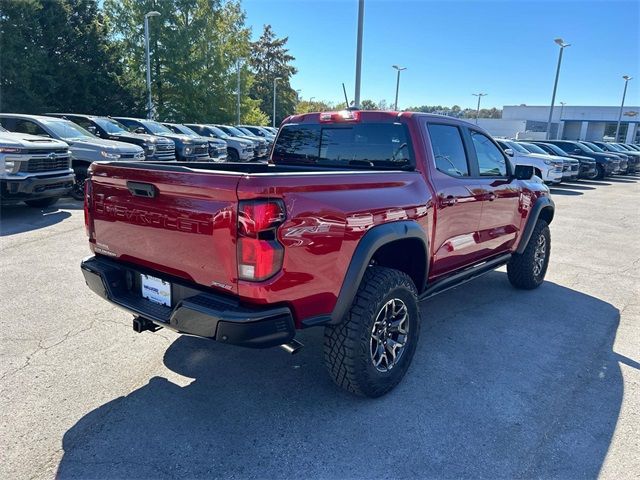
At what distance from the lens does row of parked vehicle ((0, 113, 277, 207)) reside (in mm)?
8023

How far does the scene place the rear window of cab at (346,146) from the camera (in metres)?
3.72

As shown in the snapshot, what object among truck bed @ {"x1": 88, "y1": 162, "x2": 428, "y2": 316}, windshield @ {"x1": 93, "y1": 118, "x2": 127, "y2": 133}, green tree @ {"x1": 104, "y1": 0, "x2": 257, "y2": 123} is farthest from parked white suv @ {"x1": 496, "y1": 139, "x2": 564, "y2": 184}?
green tree @ {"x1": 104, "y1": 0, "x2": 257, "y2": 123}

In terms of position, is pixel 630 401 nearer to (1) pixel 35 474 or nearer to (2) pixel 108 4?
(1) pixel 35 474

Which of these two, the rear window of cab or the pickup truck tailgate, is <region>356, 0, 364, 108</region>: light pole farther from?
the pickup truck tailgate

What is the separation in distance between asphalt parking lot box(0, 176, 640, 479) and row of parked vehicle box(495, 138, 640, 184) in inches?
439

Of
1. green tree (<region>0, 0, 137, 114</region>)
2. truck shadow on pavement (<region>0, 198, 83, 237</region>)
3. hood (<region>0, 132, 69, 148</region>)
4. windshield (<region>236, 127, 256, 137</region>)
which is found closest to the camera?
truck shadow on pavement (<region>0, 198, 83, 237</region>)

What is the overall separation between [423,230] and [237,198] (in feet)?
5.30

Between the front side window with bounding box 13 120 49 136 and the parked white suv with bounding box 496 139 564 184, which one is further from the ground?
the front side window with bounding box 13 120 49 136

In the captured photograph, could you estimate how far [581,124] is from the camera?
7306 cm

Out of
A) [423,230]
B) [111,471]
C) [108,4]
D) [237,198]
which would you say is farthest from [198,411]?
[108,4]

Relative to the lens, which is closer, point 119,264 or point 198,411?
point 198,411

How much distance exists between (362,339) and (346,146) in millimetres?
1826

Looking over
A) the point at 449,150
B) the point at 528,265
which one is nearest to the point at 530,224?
the point at 528,265

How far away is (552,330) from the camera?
448 centimetres
